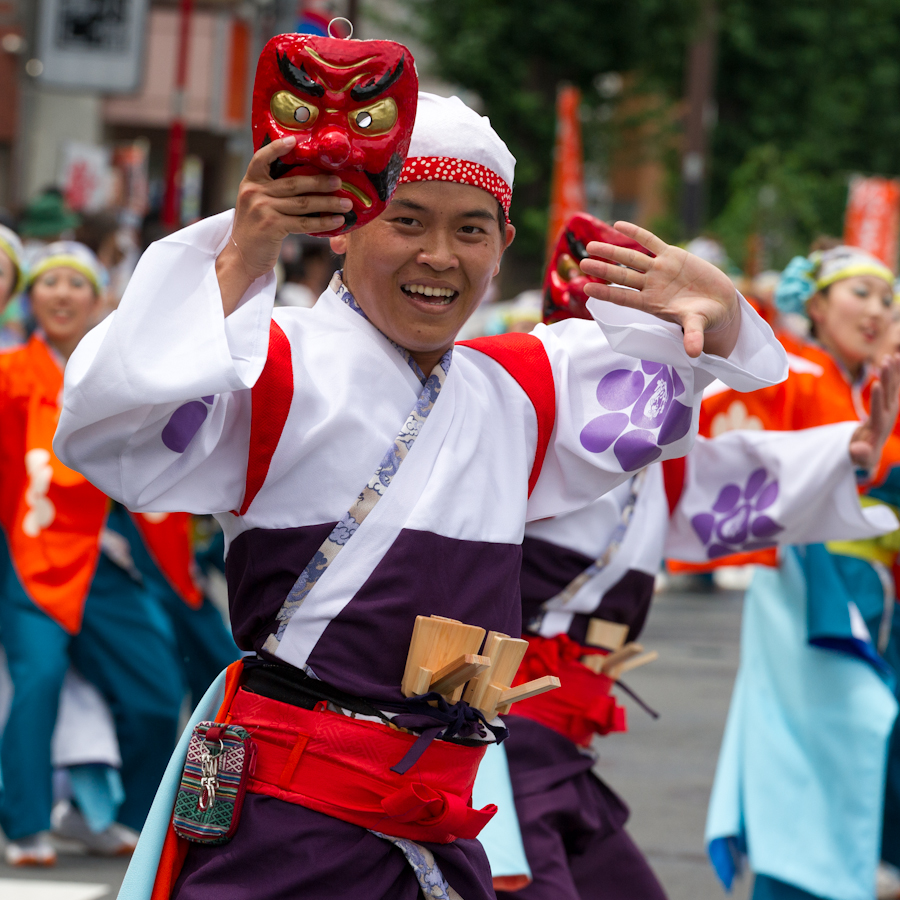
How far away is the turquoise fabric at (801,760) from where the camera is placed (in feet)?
14.1

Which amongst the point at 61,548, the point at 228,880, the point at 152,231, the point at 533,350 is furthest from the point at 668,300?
the point at 152,231

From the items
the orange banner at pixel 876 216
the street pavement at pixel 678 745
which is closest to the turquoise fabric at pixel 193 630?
the street pavement at pixel 678 745

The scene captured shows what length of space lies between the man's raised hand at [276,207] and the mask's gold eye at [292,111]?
1.7 inches

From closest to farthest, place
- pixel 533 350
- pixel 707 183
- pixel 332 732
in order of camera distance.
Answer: pixel 332 732
pixel 533 350
pixel 707 183

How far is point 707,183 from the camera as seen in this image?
25000mm

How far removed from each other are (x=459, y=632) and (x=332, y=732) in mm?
223

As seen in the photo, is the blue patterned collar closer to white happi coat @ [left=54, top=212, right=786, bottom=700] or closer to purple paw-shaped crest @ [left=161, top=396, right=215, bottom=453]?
white happi coat @ [left=54, top=212, right=786, bottom=700]

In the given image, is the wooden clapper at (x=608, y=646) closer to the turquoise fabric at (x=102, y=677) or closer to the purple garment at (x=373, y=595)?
the purple garment at (x=373, y=595)

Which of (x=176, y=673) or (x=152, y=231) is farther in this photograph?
(x=152, y=231)

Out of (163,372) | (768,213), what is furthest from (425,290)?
(768,213)

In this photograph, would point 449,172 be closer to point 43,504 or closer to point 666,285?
point 666,285

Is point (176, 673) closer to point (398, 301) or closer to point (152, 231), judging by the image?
point (398, 301)

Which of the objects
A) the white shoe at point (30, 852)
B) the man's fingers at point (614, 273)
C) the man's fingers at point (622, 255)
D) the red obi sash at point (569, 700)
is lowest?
the white shoe at point (30, 852)

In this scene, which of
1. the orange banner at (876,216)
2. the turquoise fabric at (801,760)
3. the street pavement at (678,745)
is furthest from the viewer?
the orange banner at (876,216)
